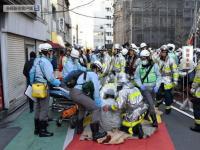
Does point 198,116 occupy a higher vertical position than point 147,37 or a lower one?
lower

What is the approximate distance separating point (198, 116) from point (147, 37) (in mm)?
42924

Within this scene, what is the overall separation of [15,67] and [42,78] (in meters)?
4.56

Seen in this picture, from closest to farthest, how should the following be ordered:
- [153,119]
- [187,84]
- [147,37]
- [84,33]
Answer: [153,119]
[187,84]
[147,37]
[84,33]

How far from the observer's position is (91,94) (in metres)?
8.23

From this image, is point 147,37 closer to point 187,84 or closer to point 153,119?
point 187,84

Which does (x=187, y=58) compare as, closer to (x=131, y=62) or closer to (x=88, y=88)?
(x=131, y=62)

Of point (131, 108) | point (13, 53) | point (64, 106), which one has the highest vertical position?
point (13, 53)

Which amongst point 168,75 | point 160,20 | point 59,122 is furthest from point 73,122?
point 160,20

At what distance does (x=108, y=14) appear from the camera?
116 meters

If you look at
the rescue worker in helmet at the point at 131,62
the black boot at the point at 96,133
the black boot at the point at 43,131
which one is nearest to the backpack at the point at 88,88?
the black boot at the point at 96,133

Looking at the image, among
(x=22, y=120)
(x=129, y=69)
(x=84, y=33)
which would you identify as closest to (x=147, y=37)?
(x=129, y=69)

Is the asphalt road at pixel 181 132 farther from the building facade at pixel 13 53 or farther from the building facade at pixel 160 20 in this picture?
the building facade at pixel 160 20

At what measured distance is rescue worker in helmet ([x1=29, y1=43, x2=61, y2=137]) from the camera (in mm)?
8258

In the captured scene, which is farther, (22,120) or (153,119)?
(22,120)
